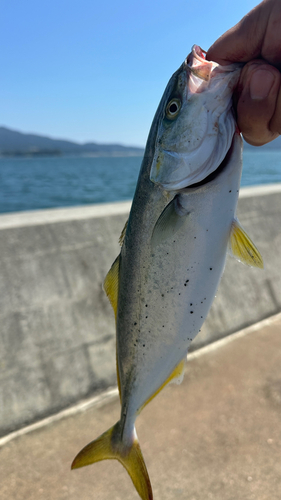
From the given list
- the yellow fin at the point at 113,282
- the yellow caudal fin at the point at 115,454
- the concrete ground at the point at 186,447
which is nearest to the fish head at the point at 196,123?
the yellow fin at the point at 113,282

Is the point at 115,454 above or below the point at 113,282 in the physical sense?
below

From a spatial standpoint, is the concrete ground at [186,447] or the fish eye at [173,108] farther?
the concrete ground at [186,447]

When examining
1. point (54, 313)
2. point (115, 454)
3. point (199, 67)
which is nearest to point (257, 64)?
point (199, 67)

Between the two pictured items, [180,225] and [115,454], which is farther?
[115,454]

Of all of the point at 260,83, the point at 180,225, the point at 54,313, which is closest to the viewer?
the point at 260,83

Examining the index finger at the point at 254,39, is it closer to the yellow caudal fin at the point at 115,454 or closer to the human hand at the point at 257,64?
the human hand at the point at 257,64

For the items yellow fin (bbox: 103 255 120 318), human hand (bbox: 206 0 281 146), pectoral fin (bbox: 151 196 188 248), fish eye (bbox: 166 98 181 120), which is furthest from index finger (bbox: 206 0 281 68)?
yellow fin (bbox: 103 255 120 318)

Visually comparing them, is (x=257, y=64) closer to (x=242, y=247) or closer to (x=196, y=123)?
(x=196, y=123)
